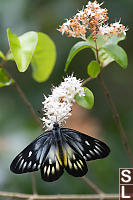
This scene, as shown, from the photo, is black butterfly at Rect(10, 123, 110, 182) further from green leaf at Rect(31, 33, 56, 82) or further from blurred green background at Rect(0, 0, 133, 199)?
blurred green background at Rect(0, 0, 133, 199)

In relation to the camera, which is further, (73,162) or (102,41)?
(102,41)

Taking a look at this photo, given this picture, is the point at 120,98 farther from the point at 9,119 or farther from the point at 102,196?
the point at 102,196

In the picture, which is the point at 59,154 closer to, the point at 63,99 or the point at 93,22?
the point at 63,99

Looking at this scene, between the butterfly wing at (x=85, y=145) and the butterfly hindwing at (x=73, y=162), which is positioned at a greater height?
the butterfly wing at (x=85, y=145)
